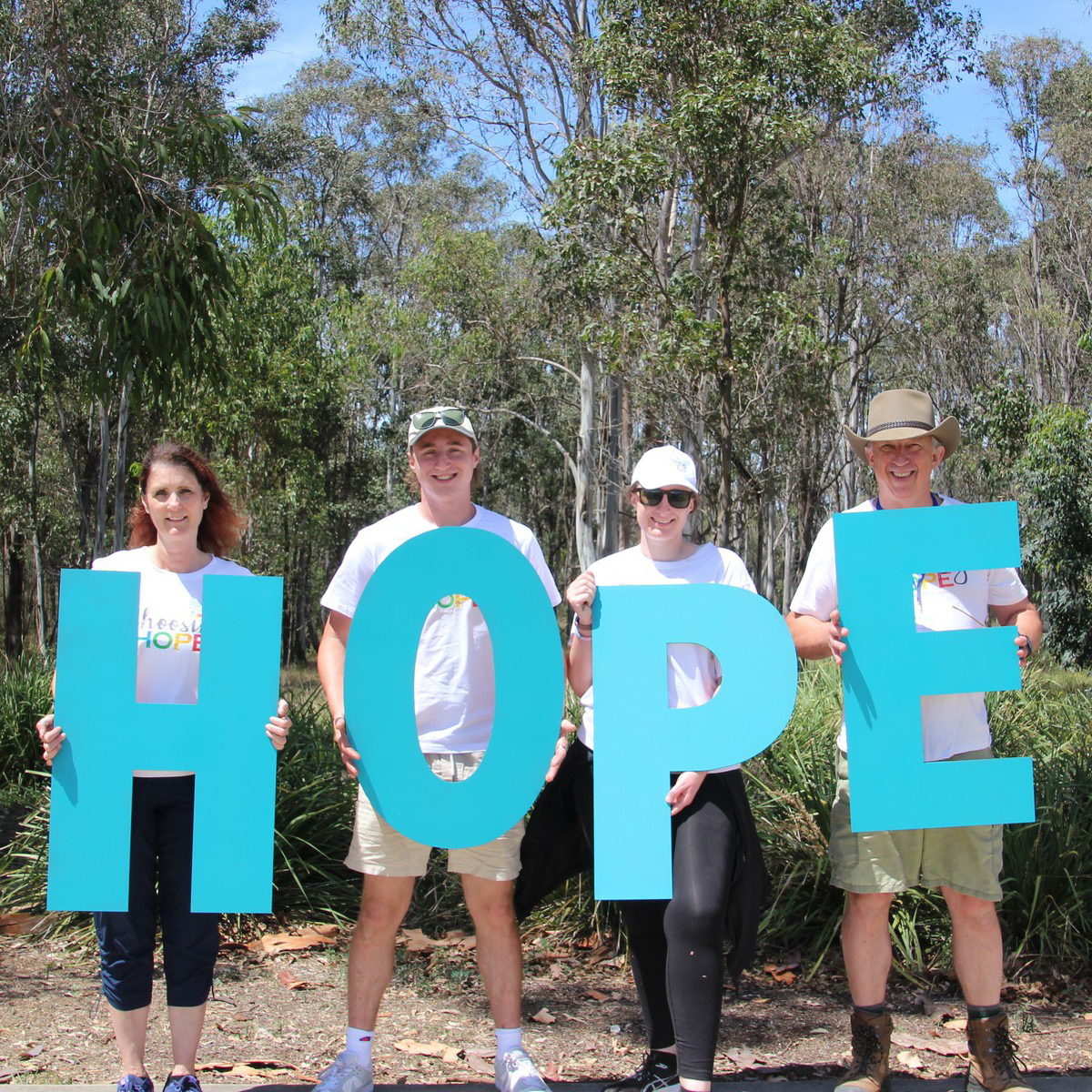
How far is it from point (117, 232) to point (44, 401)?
20837 mm

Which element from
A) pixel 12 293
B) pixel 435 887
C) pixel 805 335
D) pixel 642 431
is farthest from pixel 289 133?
pixel 435 887

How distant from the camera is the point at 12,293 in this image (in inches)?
219

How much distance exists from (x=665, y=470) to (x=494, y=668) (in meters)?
0.71

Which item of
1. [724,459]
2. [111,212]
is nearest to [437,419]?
[111,212]

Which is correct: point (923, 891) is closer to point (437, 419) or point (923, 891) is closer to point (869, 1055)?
point (869, 1055)

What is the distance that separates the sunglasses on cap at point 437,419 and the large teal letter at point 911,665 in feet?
3.57

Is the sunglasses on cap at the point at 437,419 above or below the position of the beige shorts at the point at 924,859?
A: above

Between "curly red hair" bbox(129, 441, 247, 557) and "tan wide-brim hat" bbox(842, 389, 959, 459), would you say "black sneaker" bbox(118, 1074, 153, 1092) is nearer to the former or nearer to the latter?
"curly red hair" bbox(129, 441, 247, 557)

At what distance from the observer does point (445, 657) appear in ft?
10.2

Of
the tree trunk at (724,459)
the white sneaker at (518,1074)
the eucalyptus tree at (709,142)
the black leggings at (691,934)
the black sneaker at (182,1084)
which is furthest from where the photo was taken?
the tree trunk at (724,459)

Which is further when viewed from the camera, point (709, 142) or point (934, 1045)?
point (709, 142)

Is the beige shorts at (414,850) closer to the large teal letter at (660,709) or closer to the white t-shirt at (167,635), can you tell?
the large teal letter at (660,709)

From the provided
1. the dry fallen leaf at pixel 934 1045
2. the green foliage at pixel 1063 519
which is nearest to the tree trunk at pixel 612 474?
the green foliage at pixel 1063 519

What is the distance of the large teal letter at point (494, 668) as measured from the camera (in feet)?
9.80
